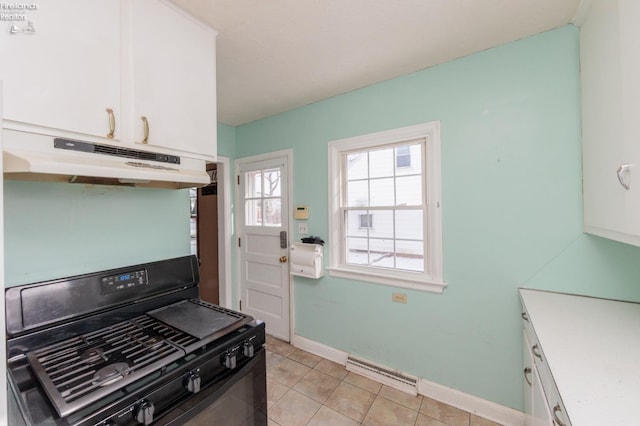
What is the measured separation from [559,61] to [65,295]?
2889mm

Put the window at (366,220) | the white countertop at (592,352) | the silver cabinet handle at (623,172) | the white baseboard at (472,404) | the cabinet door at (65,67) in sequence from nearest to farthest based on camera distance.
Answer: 1. the white countertop at (592,352)
2. the cabinet door at (65,67)
3. the silver cabinet handle at (623,172)
4. the white baseboard at (472,404)
5. the window at (366,220)

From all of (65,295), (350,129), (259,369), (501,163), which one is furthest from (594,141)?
(65,295)

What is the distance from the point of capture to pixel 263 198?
3.04 metres

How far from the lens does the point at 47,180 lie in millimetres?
1175

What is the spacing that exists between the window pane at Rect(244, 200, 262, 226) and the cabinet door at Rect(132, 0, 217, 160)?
164 centimetres

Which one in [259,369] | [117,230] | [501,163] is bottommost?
[259,369]

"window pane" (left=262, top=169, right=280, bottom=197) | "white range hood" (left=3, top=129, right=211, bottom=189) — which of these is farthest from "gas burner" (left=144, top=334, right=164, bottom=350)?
"window pane" (left=262, top=169, right=280, bottom=197)

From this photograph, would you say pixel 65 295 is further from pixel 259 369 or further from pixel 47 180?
pixel 259 369

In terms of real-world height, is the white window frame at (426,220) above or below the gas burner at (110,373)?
above

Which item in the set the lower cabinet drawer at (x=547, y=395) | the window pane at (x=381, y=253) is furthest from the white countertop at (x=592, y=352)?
the window pane at (x=381, y=253)

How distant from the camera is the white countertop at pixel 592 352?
2.54ft

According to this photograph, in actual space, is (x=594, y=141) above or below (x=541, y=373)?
above

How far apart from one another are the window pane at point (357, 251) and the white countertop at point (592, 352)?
119cm

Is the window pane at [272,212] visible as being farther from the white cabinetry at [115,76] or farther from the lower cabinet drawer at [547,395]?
the lower cabinet drawer at [547,395]
